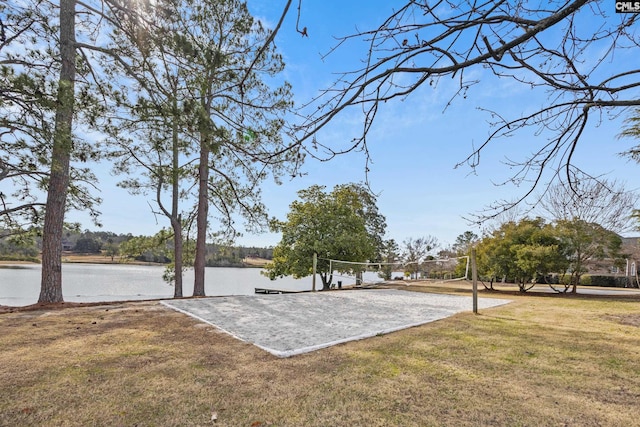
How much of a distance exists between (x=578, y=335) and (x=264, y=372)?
450 centimetres

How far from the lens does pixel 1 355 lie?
120 inches

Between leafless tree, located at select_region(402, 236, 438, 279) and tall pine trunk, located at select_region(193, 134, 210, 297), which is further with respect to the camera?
leafless tree, located at select_region(402, 236, 438, 279)

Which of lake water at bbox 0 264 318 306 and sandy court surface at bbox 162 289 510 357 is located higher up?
sandy court surface at bbox 162 289 510 357

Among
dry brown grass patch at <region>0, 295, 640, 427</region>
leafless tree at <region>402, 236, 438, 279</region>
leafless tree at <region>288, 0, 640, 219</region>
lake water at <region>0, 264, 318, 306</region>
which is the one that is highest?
leafless tree at <region>288, 0, 640, 219</region>

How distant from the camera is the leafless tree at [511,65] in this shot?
5.09 feet

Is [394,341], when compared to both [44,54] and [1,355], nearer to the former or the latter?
[1,355]

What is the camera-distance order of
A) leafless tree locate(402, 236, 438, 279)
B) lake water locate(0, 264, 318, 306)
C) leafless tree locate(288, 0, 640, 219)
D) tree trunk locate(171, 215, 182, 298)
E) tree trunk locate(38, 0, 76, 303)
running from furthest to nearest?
leafless tree locate(402, 236, 438, 279) → lake water locate(0, 264, 318, 306) → tree trunk locate(171, 215, 182, 298) → tree trunk locate(38, 0, 76, 303) → leafless tree locate(288, 0, 640, 219)

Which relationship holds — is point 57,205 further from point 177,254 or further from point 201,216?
point 177,254

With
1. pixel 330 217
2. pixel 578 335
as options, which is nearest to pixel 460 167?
pixel 578 335

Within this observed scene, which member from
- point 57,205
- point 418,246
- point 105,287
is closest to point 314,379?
point 57,205

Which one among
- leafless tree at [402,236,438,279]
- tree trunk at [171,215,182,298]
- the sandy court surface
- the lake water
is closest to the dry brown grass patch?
the sandy court surface

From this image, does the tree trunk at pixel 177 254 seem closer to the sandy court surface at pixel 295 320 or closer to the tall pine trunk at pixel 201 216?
the tall pine trunk at pixel 201 216

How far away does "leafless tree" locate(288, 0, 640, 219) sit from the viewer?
1.55 metres

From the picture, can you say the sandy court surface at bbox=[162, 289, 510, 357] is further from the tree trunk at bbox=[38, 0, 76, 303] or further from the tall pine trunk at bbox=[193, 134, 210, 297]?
the tall pine trunk at bbox=[193, 134, 210, 297]
